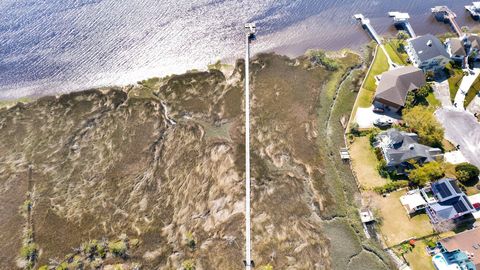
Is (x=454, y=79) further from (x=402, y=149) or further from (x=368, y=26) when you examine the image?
(x=402, y=149)

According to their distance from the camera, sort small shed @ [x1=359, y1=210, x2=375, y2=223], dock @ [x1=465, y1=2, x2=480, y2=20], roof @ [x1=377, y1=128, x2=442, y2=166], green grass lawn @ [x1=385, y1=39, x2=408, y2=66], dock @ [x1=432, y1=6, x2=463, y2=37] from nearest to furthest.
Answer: small shed @ [x1=359, y1=210, x2=375, y2=223]
roof @ [x1=377, y1=128, x2=442, y2=166]
green grass lawn @ [x1=385, y1=39, x2=408, y2=66]
dock @ [x1=432, y1=6, x2=463, y2=37]
dock @ [x1=465, y1=2, x2=480, y2=20]

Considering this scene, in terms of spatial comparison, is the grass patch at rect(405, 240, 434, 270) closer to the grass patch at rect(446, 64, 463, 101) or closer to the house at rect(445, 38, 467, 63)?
the grass patch at rect(446, 64, 463, 101)

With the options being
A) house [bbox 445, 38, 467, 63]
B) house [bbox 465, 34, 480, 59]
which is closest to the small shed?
house [bbox 445, 38, 467, 63]

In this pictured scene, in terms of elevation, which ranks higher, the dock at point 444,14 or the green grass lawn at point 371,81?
the dock at point 444,14

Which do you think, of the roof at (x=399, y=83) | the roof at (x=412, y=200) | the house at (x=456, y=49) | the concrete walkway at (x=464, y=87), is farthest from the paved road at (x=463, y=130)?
the house at (x=456, y=49)

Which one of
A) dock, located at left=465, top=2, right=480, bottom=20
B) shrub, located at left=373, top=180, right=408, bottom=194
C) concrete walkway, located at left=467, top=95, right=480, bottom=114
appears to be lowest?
shrub, located at left=373, top=180, right=408, bottom=194

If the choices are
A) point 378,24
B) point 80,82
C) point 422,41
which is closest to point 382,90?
point 422,41

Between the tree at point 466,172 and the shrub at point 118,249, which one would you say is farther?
the tree at point 466,172

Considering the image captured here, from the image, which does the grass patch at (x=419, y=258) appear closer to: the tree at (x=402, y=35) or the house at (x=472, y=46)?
the house at (x=472, y=46)
